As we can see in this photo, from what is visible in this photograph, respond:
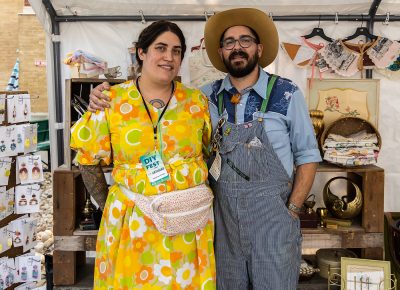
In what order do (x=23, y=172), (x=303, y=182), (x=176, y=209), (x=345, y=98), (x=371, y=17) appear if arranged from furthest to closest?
(x=345, y=98) → (x=371, y=17) → (x=23, y=172) → (x=303, y=182) → (x=176, y=209)

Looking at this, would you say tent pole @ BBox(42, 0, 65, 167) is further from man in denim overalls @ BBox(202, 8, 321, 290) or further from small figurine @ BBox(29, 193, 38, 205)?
man in denim overalls @ BBox(202, 8, 321, 290)

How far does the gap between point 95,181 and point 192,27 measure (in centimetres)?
160

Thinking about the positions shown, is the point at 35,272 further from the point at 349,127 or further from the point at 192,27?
the point at 349,127

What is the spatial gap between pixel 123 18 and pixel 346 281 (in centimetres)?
245

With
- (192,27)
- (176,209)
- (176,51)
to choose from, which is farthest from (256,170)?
(192,27)

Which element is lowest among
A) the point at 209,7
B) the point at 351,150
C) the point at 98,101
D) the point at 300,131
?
the point at 351,150

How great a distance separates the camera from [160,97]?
2.01m

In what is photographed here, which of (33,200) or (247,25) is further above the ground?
(247,25)

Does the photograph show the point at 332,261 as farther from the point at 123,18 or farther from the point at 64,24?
the point at 64,24

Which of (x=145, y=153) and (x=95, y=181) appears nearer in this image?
(x=145, y=153)

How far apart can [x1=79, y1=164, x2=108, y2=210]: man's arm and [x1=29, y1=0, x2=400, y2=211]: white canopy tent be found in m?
1.25

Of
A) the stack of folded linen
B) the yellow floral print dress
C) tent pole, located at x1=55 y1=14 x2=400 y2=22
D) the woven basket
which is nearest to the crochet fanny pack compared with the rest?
the yellow floral print dress

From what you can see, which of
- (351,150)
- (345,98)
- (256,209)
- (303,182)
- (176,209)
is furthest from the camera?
(345,98)

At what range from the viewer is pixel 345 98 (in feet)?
10.9
